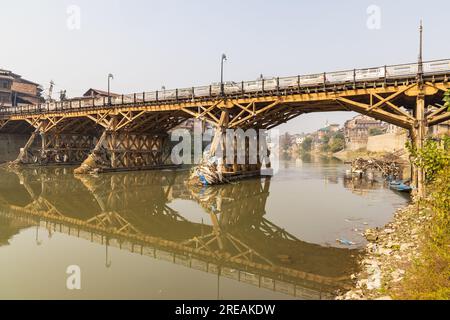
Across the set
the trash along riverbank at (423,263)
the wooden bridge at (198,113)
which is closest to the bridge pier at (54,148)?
the wooden bridge at (198,113)

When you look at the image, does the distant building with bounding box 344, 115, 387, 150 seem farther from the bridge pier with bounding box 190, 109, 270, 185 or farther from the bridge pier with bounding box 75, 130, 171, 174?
the bridge pier with bounding box 75, 130, 171, 174

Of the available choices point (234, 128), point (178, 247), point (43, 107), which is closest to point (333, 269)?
point (178, 247)

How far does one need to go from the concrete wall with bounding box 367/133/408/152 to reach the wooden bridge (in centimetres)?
2240

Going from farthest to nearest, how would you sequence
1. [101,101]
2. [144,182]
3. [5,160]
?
[5,160]
[101,101]
[144,182]

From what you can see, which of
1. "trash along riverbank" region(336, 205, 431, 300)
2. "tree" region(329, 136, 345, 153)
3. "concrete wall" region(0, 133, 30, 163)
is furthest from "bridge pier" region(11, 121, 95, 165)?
"tree" region(329, 136, 345, 153)

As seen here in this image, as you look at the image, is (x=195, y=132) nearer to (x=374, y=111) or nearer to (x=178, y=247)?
(x=374, y=111)

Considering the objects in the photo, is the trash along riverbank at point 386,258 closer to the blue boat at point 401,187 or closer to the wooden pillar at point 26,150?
the blue boat at point 401,187

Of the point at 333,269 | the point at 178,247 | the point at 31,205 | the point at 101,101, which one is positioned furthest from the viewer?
the point at 101,101

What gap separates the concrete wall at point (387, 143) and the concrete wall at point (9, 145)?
63.1m

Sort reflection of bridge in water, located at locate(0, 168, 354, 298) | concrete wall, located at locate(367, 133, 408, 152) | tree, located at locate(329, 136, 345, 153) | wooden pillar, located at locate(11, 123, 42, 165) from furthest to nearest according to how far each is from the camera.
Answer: tree, located at locate(329, 136, 345, 153) < concrete wall, located at locate(367, 133, 408, 152) < wooden pillar, located at locate(11, 123, 42, 165) < reflection of bridge in water, located at locate(0, 168, 354, 298)

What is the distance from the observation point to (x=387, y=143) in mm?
63594

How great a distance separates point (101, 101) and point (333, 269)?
33031mm

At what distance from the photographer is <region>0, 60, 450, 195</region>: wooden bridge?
1795cm

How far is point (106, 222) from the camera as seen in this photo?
1293 cm
